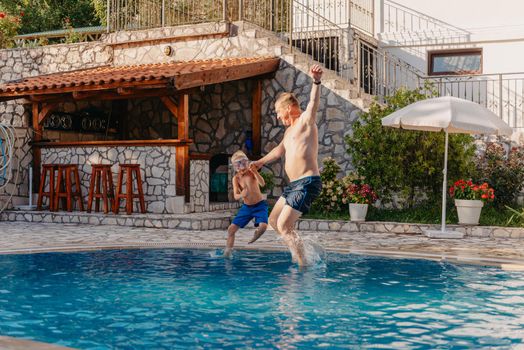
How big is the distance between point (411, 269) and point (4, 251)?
5.33 m

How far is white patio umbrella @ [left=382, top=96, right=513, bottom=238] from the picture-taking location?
11297 mm

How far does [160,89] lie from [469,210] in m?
6.61

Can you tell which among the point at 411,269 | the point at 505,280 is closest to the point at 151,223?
the point at 411,269

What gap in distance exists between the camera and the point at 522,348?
461 cm

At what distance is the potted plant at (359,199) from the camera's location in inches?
521

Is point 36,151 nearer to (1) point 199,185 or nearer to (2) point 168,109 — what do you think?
(2) point 168,109

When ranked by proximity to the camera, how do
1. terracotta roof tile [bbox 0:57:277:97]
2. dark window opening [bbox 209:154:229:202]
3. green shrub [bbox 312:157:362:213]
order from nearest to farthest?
terracotta roof tile [bbox 0:57:277:97]
green shrub [bbox 312:157:362:213]
dark window opening [bbox 209:154:229:202]

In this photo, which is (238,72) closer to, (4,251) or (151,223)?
(151,223)

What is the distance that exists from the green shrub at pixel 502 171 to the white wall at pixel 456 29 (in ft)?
12.1

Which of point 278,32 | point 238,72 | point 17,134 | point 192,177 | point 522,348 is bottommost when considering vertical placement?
A: point 522,348

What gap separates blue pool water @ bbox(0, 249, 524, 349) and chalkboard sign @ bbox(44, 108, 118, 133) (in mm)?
8435

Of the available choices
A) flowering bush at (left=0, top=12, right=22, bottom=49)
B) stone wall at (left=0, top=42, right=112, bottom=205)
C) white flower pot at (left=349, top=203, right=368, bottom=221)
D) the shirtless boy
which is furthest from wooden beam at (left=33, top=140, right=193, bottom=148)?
flowering bush at (left=0, top=12, right=22, bottom=49)

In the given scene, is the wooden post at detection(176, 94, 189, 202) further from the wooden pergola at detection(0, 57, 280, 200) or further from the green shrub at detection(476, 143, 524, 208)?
the green shrub at detection(476, 143, 524, 208)

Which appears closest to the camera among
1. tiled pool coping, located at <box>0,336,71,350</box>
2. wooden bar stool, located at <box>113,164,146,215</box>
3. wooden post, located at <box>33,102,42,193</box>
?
tiled pool coping, located at <box>0,336,71,350</box>
